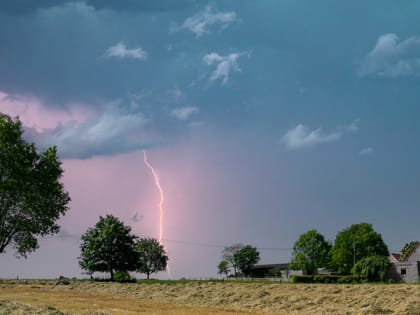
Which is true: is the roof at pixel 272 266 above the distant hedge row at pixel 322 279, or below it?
above

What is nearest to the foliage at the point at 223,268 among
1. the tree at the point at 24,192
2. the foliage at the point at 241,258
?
the foliage at the point at 241,258

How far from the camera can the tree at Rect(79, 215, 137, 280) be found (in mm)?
83625

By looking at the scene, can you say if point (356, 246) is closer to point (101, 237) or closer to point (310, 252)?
point (310, 252)

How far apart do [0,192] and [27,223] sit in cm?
414

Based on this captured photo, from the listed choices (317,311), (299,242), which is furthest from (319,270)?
(317,311)

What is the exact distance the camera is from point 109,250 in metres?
83.8

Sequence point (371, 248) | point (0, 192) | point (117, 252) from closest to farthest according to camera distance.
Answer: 1. point (0, 192)
2. point (117, 252)
3. point (371, 248)

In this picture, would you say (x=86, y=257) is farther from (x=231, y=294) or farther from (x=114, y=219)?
(x=231, y=294)

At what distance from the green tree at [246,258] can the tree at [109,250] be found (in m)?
52.2

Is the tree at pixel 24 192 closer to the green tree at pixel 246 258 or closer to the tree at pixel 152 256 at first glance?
the tree at pixel 152 256

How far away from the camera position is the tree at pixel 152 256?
11756cm

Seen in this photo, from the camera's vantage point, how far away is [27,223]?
55.8 metres

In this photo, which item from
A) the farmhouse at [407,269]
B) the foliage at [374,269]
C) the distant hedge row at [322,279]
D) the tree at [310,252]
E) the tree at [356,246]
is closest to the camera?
the distant hedge row at [322,279]

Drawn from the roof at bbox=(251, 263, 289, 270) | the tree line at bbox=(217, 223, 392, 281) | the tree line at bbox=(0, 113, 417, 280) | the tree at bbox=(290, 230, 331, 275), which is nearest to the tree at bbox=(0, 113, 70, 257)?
the tree line at bbox=(0, 113, 417, 280)
